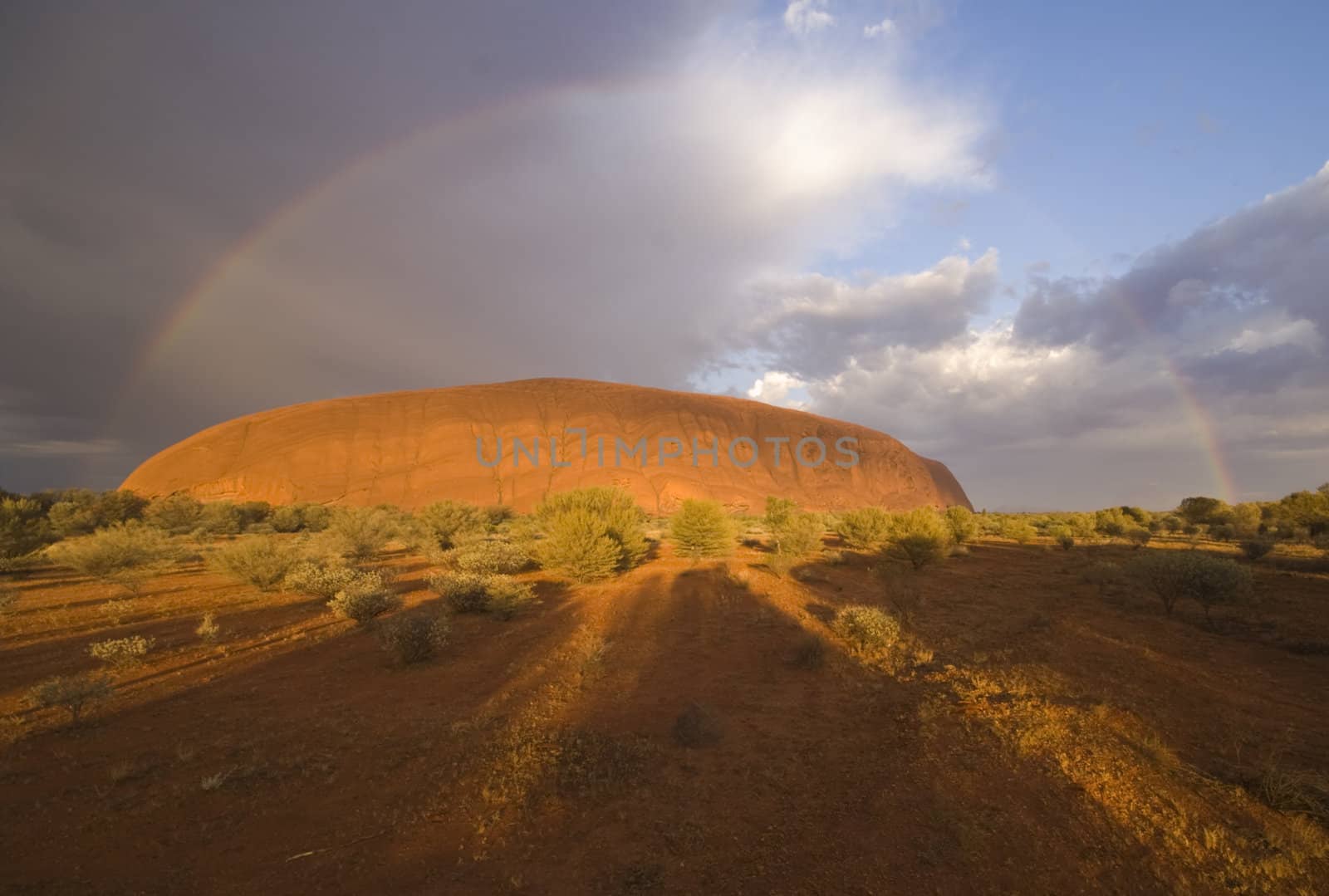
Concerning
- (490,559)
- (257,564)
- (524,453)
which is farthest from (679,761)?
(524,453)

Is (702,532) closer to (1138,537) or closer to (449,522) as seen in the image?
(449,522)

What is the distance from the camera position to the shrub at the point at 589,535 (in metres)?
14.5

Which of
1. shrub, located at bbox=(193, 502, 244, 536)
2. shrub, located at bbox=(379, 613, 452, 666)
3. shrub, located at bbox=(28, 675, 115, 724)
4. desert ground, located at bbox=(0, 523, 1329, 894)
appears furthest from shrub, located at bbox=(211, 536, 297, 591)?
shrub, located at bbox=(193, 502, 244, 536)

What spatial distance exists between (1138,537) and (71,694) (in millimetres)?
33497

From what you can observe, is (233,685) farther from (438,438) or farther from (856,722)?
(438,438)

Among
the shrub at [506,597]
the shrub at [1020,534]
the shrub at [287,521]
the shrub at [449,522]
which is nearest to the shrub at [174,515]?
the shrub at [287,521]

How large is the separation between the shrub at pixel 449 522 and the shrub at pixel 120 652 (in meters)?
13.5

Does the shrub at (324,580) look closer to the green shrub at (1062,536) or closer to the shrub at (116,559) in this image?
the shrub at (116,559)

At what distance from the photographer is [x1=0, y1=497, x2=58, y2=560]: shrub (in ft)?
51.4

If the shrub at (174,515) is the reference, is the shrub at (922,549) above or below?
below

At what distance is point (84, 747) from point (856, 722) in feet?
26.4

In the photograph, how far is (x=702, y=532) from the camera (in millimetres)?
19422

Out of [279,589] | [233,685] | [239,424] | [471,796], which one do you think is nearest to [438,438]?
[239,424]

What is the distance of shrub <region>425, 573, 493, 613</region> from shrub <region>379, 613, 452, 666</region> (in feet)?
8.20
